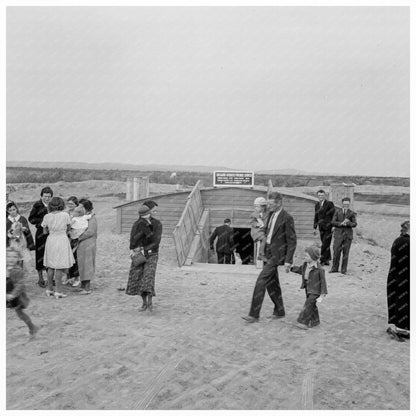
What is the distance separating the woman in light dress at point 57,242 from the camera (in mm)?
8117

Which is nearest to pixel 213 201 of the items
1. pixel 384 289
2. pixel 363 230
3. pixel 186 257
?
pixel 186 257

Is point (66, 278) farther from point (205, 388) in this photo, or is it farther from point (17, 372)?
point (205, 388)

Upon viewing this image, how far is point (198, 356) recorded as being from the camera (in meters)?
5.68

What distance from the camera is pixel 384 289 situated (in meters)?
10.5

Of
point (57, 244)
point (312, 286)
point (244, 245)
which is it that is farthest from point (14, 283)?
point (244, 245)

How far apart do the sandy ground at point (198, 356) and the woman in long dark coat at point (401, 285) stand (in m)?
0.29

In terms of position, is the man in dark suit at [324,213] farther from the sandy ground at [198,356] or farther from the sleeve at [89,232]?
the sleeve at [89,232]

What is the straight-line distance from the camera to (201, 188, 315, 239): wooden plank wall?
1722 cm

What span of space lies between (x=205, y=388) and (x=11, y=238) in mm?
4584

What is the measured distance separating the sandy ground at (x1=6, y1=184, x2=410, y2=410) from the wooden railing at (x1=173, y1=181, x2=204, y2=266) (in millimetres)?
2888

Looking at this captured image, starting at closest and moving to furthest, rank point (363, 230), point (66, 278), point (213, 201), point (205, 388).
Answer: point (205, 388), point (66, 278), point (213, 201), point (363, 230)

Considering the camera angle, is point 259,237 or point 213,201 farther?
point 213,201

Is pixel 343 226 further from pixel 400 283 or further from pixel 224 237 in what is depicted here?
pixel 400 283

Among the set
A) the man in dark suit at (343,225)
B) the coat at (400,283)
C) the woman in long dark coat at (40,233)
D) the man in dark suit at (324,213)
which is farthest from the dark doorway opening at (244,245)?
the coat at (400,283)
